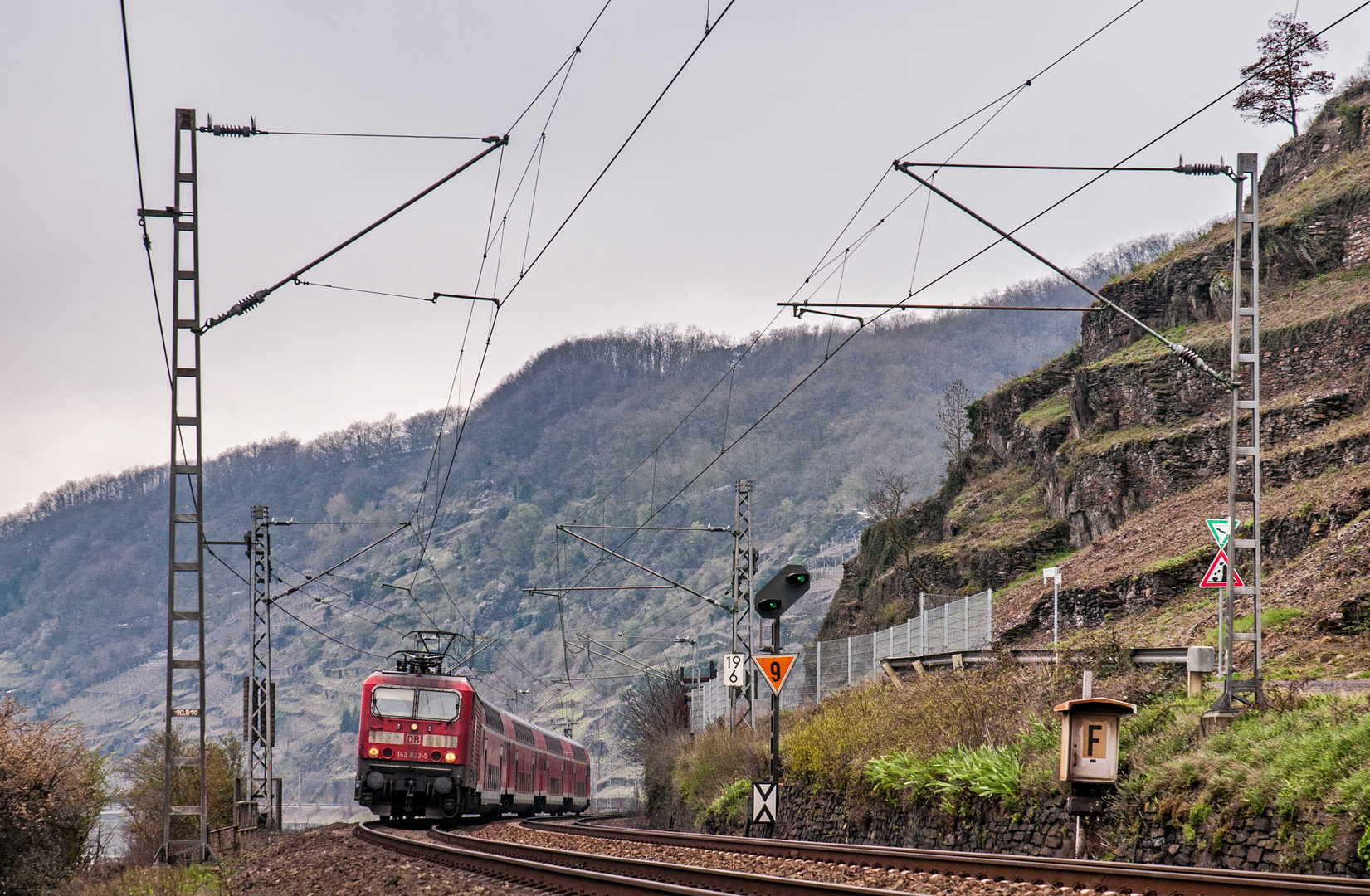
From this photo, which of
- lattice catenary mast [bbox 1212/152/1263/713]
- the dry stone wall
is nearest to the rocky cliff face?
lattice catenary mast [bbox 1212/152/1263/713]

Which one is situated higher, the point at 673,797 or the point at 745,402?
the point at 745,402

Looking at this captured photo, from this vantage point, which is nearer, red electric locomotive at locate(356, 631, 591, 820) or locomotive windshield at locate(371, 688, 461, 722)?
red electric locomotive at locate(356, 631, 591, 820)

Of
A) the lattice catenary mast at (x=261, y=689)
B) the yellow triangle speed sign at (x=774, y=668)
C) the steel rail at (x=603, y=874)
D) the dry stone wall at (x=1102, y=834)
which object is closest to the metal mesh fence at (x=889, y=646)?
the dry stone wall at (x=1102, y=834)

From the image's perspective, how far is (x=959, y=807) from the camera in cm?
1775

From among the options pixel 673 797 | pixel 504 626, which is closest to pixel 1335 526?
pixel 673 797

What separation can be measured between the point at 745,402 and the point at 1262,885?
180993 millimetres

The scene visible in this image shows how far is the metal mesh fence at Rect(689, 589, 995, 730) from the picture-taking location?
29297 mm

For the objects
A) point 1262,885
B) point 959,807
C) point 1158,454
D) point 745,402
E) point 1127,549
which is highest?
point 745,402

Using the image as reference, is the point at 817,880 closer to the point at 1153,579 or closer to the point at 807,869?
the point at 807,869

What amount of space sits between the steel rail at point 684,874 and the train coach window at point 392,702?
24.7 feet

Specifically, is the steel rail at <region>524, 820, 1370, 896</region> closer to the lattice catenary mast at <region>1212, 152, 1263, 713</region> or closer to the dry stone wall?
the dry stone wall

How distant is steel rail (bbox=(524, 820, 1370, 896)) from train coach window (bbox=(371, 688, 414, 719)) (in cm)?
1177

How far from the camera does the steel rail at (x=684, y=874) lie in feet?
35.1

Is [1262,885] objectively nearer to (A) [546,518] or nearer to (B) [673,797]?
(B) [673,797]
